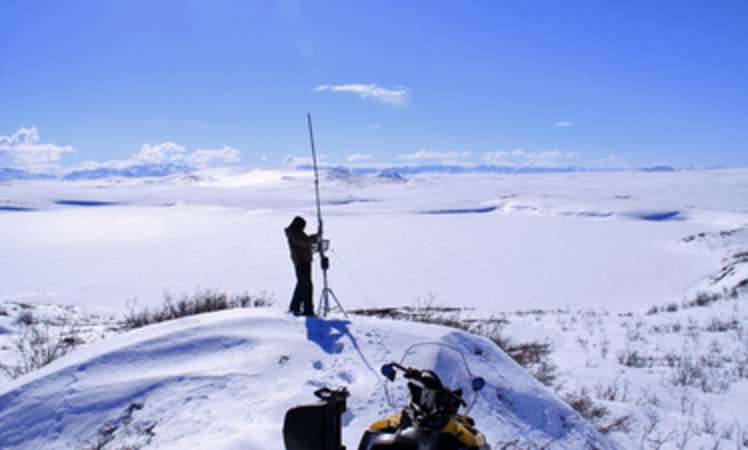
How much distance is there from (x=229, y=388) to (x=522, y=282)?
2332cm

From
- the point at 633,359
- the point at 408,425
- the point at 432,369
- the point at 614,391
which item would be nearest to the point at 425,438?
the point at 408,425

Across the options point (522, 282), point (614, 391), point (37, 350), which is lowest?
point (522, 282)

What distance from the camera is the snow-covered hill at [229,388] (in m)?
3.59

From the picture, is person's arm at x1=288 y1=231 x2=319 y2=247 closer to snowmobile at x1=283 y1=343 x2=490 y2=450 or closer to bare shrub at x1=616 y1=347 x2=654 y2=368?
snowmobile at x1=283 y1=343 x2=490 y2=450

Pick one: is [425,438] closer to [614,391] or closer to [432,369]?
[432,369]

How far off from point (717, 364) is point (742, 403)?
1964mm

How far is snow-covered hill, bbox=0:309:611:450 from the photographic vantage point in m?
3.59

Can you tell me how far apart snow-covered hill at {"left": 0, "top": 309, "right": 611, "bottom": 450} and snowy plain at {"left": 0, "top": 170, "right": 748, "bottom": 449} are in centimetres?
6

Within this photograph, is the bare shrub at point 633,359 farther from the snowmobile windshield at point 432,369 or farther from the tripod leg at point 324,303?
the tripod leg at point 324,303

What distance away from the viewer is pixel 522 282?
25.3m

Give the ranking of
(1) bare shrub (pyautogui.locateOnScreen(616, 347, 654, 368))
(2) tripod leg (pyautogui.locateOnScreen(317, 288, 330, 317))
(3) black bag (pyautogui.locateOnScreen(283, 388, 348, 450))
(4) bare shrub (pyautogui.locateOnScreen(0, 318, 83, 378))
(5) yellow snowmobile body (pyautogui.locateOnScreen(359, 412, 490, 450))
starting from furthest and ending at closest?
(1) bare shrub (pyautogui.locateOnScreen(616, 347, 654, 368)), (2) tripod leg (pyautogui.locateOnScreen(317, 288, 330, 317)), (4) bare shrub (pyautogui.locateOnScreen(0, 318, 83, 378)), (3) black bag (pyautogui.locateOnScreen(283, 388, 348, 450)), (5) yellow snowmobile body (pyautogui.locateOnScreen(359, 412, 490, 450))

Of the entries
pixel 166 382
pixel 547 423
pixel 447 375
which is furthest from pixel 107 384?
pixel 547 423

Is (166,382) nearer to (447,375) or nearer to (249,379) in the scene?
(249,379)

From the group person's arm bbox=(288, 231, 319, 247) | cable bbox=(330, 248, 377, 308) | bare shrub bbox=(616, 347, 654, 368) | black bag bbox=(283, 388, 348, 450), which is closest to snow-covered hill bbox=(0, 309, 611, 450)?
black bag bbox=(283, 388, 348, 450)
